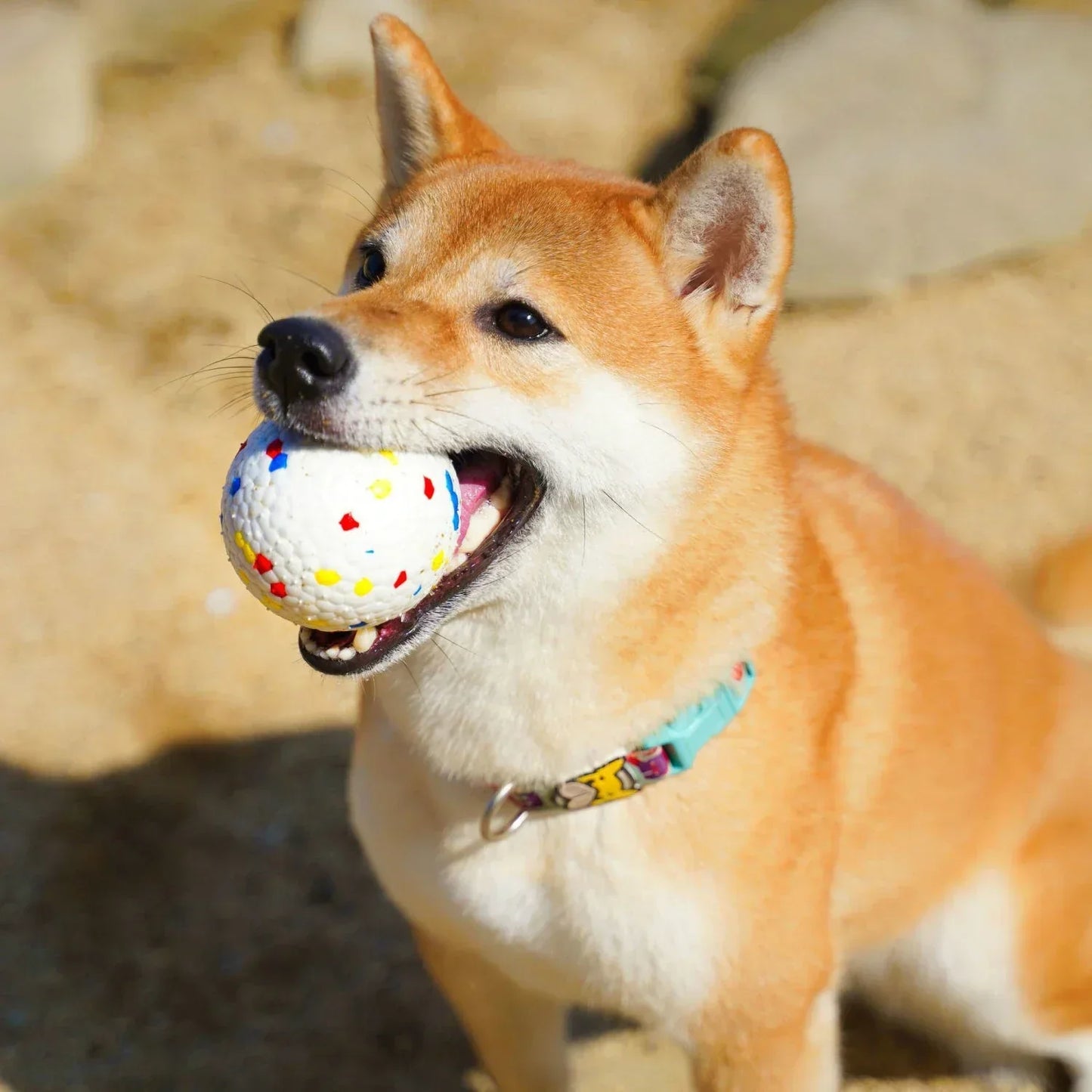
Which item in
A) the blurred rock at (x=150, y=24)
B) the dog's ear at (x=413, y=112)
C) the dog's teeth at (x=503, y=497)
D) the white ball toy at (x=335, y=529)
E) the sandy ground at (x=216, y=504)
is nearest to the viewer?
the white ball toy at (x=335, y=529)

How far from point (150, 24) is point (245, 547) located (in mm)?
5380

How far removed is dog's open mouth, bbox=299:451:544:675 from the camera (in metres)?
1.87

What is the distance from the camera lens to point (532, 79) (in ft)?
20.2

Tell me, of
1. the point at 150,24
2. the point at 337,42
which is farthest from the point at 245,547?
the point at 150,24

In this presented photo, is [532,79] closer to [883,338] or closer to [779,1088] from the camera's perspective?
[883,338]

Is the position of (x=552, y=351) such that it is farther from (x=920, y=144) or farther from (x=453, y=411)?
(x=920, y=144)

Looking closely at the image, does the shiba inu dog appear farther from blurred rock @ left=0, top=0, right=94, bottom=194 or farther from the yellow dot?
blurred rock @ left=0, top=0, right=94, bottom=194

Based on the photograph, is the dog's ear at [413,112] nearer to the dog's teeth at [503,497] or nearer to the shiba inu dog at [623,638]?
the shiba inu dog at [623,638]

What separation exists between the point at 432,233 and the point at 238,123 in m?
4.27

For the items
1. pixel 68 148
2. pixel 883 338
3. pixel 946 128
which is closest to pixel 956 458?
pixel 883 338

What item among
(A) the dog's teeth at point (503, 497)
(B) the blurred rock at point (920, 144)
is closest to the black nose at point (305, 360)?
(A) the dog's teeth at point (503, 497)

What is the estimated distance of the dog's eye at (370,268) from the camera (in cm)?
216

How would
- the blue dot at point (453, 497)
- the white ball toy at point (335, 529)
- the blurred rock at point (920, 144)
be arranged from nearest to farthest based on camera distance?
the white ball toy at point (335, 529) → the blue dot at point (453, 497) → the blurred rock at point (920, 144)

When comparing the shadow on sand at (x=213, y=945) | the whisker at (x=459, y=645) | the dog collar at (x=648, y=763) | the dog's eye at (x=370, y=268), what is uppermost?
the dog's eye at (x=370, y=268)
